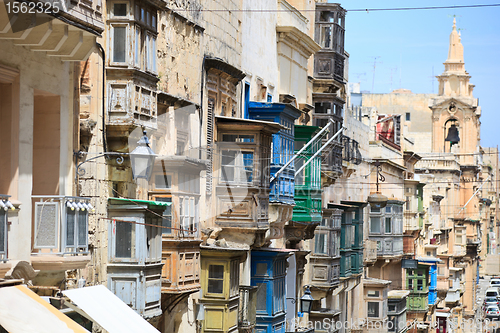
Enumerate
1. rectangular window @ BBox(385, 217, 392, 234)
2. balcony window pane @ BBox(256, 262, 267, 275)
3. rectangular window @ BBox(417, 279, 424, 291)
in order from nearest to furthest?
balcony window pane @ BBox(256, 262, 267, 275) < rectangular window @ BBox(385, 217, 392, 234) < rectangular window @ BBox(417, 279, 424, 291)

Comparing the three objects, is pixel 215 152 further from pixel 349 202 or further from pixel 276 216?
pixel 349 202

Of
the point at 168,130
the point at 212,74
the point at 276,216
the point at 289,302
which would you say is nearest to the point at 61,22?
the point at 168,130

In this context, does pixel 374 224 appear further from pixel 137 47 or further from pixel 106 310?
pixel 106 310

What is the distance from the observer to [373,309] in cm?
4184

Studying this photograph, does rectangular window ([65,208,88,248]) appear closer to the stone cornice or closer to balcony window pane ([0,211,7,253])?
balcony window pane ([0,211,7,253])

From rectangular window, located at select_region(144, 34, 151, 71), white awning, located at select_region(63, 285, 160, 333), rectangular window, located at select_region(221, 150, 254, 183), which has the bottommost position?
white awning, located at select_region(63, 285, 160, 333)

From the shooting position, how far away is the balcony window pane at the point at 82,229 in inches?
517

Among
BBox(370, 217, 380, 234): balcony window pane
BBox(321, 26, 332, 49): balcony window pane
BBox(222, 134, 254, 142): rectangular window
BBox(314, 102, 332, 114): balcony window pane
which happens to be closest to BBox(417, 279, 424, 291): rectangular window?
BBox(370, 217, 380, 234): balcony window pane

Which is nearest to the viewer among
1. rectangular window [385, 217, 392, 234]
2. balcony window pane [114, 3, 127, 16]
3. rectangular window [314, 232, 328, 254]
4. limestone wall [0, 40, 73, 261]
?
limestone wall [0, 40, 73, 261]

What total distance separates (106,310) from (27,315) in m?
2.26

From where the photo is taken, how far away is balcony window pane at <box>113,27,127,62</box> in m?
15.6

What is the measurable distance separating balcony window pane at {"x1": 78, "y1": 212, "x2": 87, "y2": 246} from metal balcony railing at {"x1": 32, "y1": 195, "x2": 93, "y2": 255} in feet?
0.27

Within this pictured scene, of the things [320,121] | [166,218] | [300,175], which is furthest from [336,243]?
[166,218]

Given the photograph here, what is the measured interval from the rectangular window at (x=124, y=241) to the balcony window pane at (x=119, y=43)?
276 centimetres
